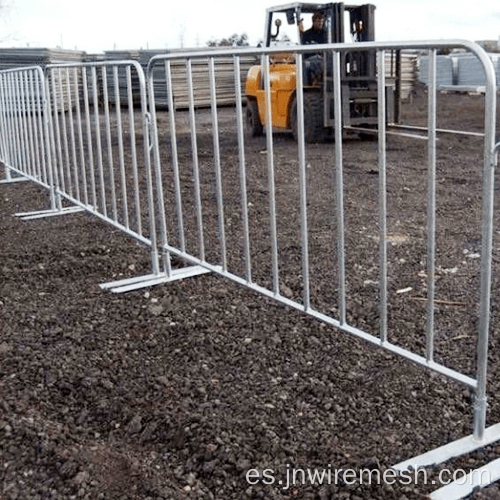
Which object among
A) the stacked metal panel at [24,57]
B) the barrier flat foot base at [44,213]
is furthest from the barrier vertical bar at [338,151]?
the stacked metal panel at [24,57]

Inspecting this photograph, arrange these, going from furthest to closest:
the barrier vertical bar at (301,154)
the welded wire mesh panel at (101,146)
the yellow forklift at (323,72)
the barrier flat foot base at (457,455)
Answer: the yellow forklift at (323,72)
the welded wire mesh panel at (101,146)
the barrier vertical bar at (301,154)
the barrier flat foot base at (457,455)

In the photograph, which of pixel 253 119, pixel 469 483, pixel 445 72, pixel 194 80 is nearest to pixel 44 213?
pixel 469 483

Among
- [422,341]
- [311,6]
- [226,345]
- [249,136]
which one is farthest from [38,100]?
[249,136]

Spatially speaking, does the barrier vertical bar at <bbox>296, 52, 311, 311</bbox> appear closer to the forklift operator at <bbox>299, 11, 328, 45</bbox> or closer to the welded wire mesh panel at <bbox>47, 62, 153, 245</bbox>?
the welded wire mesh panel at <bbox>47, 62, 153, 245</bbox>

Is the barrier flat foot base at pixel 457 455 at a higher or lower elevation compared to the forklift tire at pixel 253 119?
lower

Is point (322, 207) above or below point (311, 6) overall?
below

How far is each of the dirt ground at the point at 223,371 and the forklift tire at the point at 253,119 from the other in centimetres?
842

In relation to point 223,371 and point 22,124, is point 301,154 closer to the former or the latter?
point 223,371

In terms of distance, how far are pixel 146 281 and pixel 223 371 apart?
1.55 metres

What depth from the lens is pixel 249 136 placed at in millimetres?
15367

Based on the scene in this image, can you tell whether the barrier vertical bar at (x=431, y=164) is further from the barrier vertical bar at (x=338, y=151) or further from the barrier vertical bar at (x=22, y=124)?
the barrier vertical bar at (x=22, y=124)

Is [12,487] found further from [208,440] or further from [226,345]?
[226,345]

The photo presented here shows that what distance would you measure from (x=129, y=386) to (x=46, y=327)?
3.39ft

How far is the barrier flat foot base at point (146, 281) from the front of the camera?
4.92m
